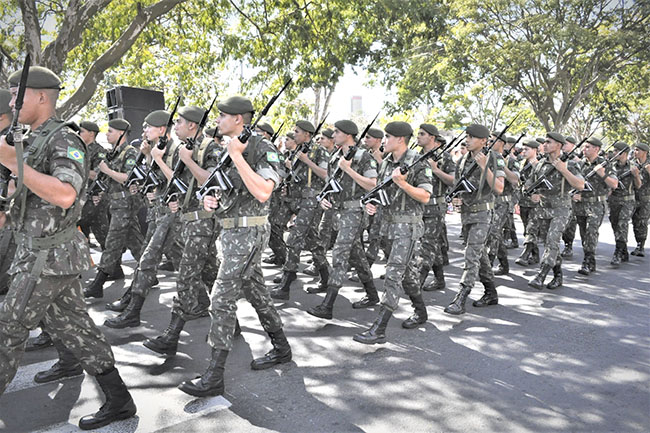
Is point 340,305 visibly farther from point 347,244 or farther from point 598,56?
point 598,56

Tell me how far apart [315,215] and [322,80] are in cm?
530

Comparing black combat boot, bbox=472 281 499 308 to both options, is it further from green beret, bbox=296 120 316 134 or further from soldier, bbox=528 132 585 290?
green beret, bbox=296 120 316 134

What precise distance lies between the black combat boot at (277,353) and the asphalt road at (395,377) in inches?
3.6

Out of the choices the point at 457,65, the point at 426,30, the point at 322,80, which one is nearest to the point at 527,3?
the point at 457,65

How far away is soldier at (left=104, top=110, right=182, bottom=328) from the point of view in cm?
523

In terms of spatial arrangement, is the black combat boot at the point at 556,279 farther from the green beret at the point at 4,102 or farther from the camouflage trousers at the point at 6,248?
the green beret at the point at 4,102

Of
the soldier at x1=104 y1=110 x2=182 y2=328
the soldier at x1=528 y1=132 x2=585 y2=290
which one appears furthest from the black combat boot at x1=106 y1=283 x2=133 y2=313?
the soldier at x1=528 y1=132 x2=585 y2=290

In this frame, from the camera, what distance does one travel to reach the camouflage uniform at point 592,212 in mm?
8523

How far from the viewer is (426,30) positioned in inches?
448

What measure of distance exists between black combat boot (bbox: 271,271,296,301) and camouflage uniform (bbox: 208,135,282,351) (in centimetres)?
258

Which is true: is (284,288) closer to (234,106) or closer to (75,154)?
(234,106)

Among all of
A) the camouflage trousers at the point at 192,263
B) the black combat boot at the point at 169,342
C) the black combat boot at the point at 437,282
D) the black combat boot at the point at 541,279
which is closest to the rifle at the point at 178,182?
the camouflage trousers at the point at 192,263

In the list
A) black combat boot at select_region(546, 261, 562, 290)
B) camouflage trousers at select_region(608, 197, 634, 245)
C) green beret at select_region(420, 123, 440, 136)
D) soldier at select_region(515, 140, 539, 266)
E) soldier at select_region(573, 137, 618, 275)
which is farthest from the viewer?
camouflage trousers at select_region(608, 197, 634, 245)

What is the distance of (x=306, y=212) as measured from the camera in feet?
24.0
